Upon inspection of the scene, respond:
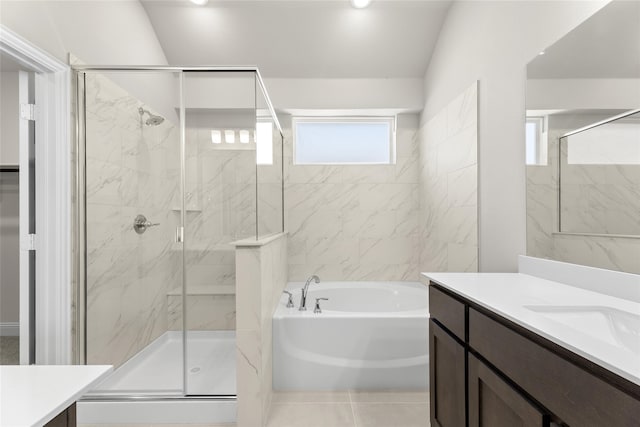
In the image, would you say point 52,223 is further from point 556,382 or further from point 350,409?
point 556,382

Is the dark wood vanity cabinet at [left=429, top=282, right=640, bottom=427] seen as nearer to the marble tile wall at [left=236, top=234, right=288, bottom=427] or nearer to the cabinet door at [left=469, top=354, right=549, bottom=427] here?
the cabinet door at [left=469, top=354, right=549, bottom=427]

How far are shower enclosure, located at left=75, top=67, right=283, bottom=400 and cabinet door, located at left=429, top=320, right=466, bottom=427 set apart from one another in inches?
45.2

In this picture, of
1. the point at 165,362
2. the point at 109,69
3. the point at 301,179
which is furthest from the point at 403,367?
the point at 109,69

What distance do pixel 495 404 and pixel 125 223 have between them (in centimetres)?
229

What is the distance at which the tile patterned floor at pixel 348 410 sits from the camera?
1875 mm

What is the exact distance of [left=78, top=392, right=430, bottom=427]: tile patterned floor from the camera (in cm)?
188

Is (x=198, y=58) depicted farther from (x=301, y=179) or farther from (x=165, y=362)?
(x=165, y=362)

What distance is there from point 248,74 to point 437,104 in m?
1.66

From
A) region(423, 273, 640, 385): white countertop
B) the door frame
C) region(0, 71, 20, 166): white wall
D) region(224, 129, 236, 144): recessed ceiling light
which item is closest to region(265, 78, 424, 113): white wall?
region(224, 129, 236, 144): recessed ceiling light

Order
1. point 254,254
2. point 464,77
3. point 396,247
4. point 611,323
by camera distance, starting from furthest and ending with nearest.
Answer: point 396,247 → point 464,77 → point 254,254 → point 611,323

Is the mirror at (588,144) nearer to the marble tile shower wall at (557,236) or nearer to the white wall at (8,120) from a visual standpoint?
the marble tile shower wall at (557,236)

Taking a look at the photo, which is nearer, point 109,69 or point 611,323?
point 611,323

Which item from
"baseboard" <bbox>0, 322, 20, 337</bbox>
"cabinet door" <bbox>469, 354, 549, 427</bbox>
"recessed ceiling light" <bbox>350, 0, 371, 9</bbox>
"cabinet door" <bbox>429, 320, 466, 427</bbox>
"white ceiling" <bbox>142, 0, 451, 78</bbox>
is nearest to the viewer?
"cabinet door" <bbox>469, 354, 549, 427</bbox>

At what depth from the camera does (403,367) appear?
2219mm
